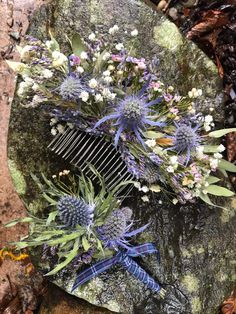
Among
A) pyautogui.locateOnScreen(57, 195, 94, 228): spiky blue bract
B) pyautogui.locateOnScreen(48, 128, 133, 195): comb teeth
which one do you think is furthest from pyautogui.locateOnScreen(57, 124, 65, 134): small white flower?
pyautogui.locateOnScreen(57, 195, 94, 228): spiky blue bract

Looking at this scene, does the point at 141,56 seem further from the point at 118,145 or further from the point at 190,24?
the point at 190,24

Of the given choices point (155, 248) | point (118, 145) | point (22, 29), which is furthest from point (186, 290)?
point (22, 29)

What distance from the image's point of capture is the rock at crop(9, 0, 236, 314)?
2.04 metres

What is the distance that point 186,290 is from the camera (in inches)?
83.3

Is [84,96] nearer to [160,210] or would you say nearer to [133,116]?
[133,116]

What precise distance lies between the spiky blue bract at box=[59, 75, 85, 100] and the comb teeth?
0.60ft

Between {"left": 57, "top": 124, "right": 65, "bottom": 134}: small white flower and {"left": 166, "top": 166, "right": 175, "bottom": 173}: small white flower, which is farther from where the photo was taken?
{"left": 57, "top": 124, "right": 65, "bottom": 134}: small white flower

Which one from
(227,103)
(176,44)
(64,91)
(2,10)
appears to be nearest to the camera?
(64,91)

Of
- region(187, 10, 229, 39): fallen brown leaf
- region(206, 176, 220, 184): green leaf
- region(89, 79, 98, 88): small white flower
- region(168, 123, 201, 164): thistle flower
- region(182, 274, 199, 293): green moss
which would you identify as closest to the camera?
region(89, 79, 98, 88): small white flower

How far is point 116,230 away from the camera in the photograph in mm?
1933

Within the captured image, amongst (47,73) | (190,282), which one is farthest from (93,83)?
(190,282)

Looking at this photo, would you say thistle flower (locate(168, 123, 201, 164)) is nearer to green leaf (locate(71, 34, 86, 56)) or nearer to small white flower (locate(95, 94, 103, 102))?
small white flower (locate(95, 94, 103, 102))

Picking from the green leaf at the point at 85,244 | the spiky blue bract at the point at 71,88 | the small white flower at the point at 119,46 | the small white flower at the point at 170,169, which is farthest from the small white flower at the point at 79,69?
the green leaf at the point at 85,244

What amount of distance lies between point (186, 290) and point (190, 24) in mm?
1172
